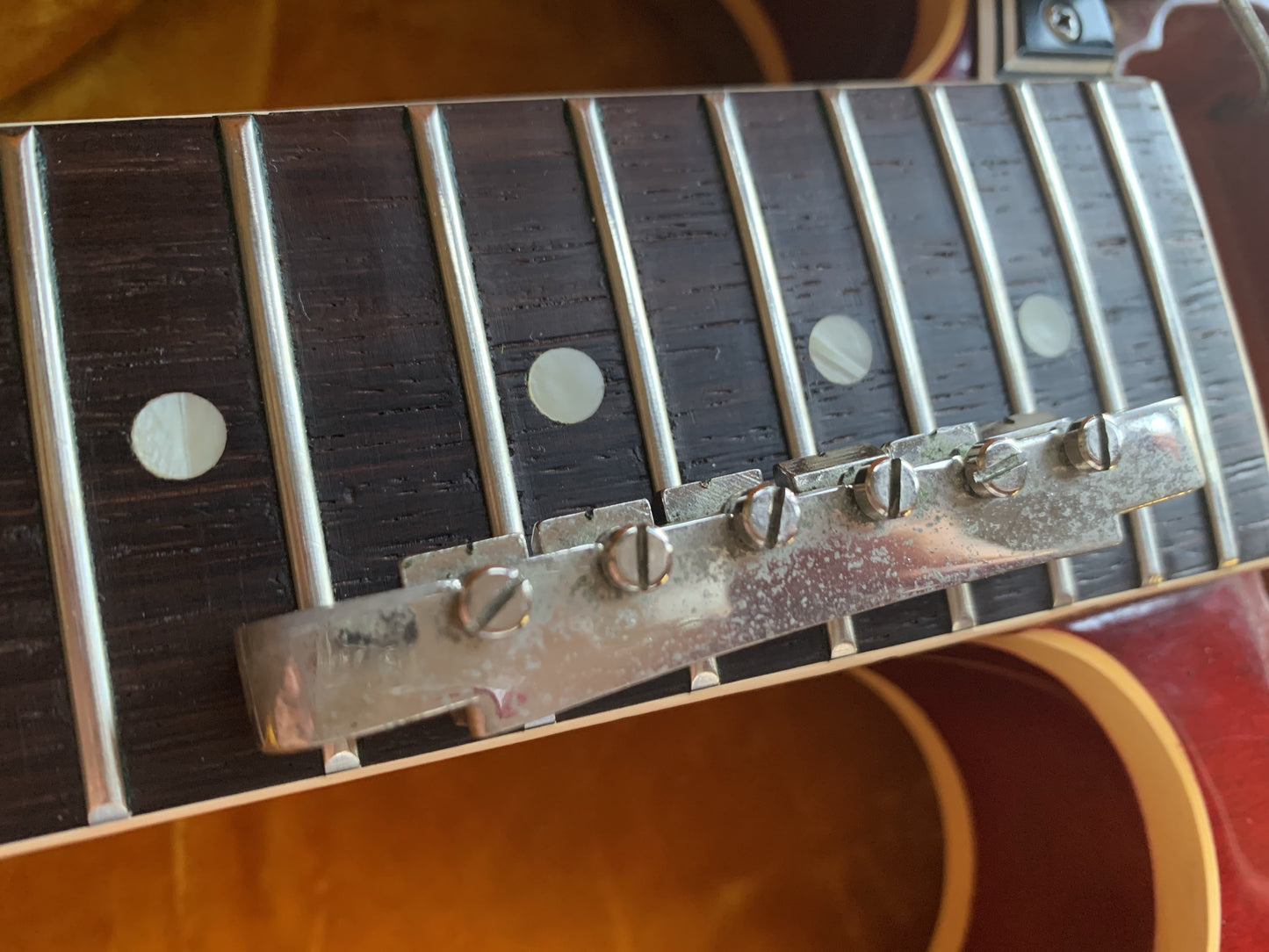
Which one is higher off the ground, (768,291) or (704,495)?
(768,291)

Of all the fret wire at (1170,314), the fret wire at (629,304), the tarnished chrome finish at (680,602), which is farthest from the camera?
the fret wire at (1170,314)

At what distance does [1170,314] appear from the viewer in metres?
0.58

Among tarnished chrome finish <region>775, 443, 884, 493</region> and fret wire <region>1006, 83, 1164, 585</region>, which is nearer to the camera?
tarnished chrome finish <region>775, 443, 884, 493</region>

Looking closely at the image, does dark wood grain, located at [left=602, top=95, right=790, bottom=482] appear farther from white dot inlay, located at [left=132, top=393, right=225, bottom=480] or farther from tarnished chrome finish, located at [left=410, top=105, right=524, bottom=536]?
white dot inlay, located at [left=132, top=393, right=225, bottom=480]

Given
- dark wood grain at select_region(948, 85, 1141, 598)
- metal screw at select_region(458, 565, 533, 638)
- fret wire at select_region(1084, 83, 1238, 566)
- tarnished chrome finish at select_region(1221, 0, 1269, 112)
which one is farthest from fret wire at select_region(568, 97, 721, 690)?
tarnished chrome finish at select_region(1221, 0, 1269, 112)

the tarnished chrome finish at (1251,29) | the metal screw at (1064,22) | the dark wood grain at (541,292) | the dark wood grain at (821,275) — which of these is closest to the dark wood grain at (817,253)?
the dark wood grain at (821,275)

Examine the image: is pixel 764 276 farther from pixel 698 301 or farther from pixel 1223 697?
pixel 1223 697

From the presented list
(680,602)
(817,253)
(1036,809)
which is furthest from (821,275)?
(1036,809)

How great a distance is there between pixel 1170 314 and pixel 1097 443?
18 cm

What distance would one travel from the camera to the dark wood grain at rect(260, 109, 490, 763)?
423mm

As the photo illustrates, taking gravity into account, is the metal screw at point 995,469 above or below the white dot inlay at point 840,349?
below

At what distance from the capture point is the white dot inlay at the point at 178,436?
404 millimetres

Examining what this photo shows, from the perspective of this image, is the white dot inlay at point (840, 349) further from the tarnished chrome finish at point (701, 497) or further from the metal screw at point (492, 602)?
the metal screw at point (492, 602)

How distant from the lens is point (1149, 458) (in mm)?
481
